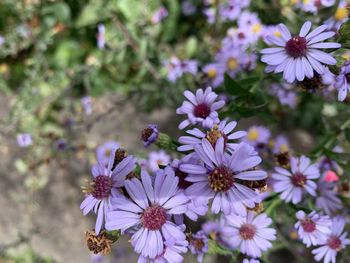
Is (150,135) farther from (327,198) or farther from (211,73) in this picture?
(211,73)

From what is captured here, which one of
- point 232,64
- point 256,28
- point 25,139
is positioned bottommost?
point 25,139

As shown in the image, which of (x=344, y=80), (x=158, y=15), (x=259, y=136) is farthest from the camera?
(x=158, y=15)

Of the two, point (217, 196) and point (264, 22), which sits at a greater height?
point (264, 22)

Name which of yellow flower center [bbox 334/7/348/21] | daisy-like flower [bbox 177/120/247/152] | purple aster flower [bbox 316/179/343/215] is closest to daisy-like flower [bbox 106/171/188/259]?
daisy-like flower [bbox 177/120/247/152]

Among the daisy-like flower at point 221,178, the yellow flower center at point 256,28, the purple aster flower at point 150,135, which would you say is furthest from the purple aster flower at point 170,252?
the yellow flower center at point 256,28

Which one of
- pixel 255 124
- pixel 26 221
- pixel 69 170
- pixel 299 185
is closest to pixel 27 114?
pixel 69 170

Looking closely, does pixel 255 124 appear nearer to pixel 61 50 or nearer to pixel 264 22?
pixel 264 22

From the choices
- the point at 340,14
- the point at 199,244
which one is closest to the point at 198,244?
the point at 199,244
